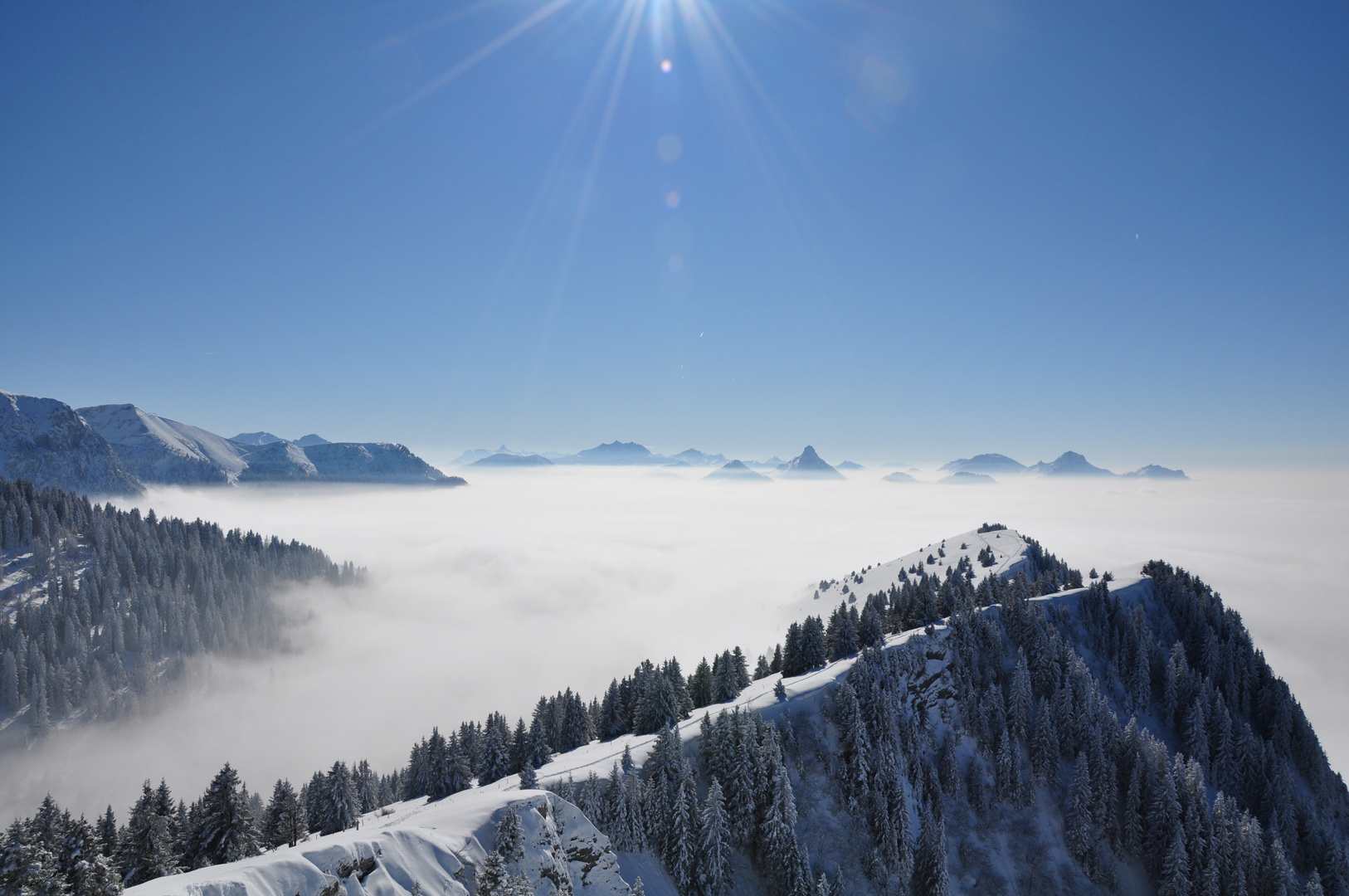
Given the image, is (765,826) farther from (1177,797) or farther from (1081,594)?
(1081,594)

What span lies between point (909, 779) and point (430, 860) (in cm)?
6339

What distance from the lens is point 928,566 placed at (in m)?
176

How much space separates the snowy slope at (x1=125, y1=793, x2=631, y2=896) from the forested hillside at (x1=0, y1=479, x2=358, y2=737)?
119339mm

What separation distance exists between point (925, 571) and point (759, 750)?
5226 inches

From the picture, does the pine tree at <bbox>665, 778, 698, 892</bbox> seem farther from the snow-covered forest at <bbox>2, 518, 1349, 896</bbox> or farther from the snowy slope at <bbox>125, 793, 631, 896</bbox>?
the snowy slope at <bbox>125, 793, 631, 896</bbox>

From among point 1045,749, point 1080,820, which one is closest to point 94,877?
point 1080,820

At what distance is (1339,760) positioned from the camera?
582 feet

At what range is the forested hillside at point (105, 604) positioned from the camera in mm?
109875

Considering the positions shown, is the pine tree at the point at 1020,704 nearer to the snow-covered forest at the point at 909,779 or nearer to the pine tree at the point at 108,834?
the snow-covered forest at the point at 909,779

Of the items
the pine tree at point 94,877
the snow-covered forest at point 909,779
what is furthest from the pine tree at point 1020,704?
the pine tree at point 94,877

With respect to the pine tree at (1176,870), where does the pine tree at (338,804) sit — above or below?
above

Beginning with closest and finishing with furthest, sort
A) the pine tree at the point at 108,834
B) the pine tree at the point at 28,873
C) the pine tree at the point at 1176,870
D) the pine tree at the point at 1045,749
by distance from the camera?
the pine tree at the point at 28,873
the pine tree at the point at 108,834
the pine tree at the point at 1176,870
the pine tree at the point at 1045,749

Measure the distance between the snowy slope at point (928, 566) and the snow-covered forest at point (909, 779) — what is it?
56650 mm

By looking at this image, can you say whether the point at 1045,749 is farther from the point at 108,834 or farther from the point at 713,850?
the point at 108,834
